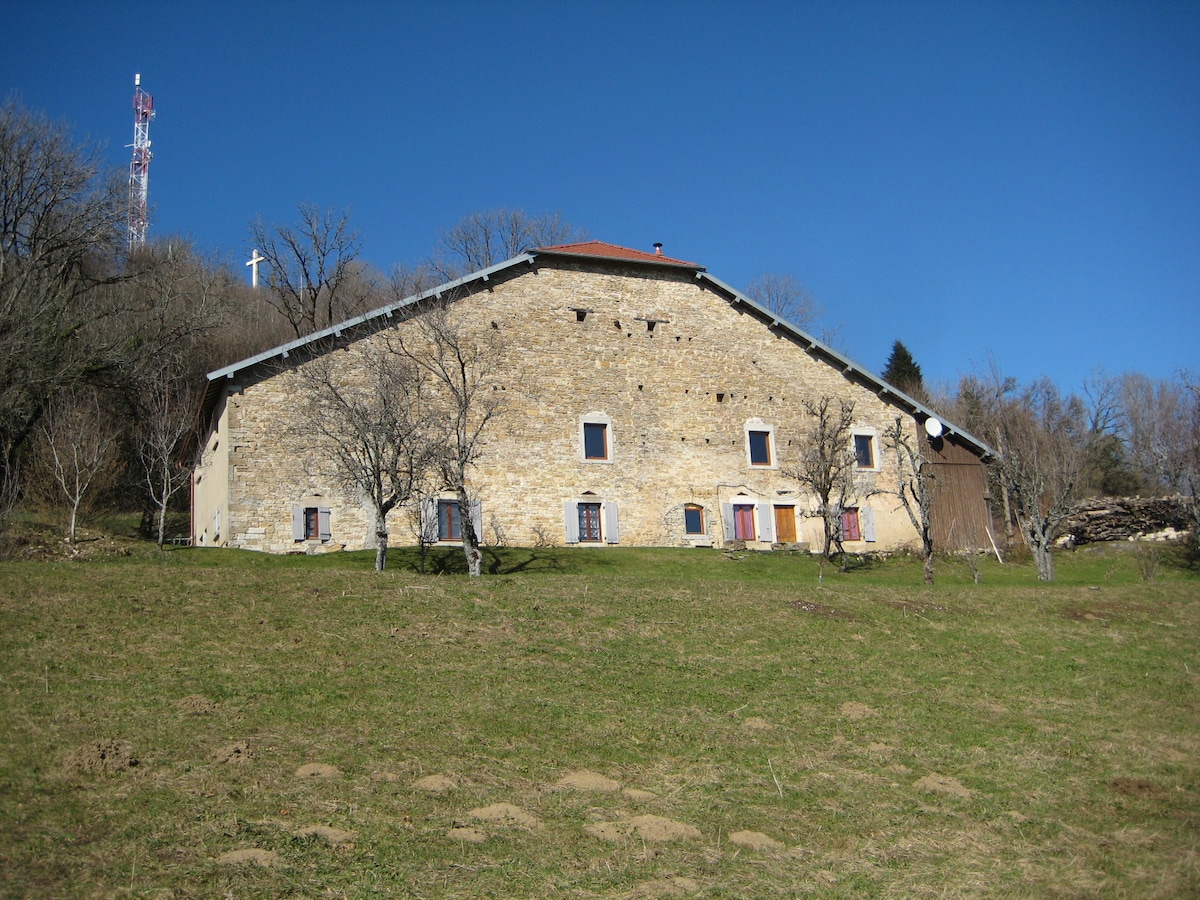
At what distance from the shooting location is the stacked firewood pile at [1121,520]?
3406 centimetres

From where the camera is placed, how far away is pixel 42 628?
12.5 meters

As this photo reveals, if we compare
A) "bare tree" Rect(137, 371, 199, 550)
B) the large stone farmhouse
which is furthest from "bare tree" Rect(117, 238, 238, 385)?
the large stone farmhouse

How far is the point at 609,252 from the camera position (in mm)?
33219

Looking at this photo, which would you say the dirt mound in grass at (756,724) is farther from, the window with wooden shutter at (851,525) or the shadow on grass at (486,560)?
the window with wooden shutter at (851,525)

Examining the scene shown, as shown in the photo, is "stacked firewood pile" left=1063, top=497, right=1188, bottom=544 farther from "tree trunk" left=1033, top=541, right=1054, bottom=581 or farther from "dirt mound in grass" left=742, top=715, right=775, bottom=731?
"dirt mound in grass" left=742, top=715, right=775, bottom=731

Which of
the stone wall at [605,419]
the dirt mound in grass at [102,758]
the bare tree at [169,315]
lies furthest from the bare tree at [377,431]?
the dirt mound in grass at [102,758]

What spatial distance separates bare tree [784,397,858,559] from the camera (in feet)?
93.7

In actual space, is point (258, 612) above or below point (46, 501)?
below

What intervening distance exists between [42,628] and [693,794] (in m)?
8.57

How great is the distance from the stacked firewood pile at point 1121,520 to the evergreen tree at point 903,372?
49.9ft

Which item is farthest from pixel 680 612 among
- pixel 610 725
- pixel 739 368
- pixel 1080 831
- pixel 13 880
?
pixel 739 368

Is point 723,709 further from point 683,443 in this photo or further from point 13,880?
point 683,443

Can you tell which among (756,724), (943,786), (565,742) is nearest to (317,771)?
(565,742)

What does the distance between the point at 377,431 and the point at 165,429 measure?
35.3 ft
